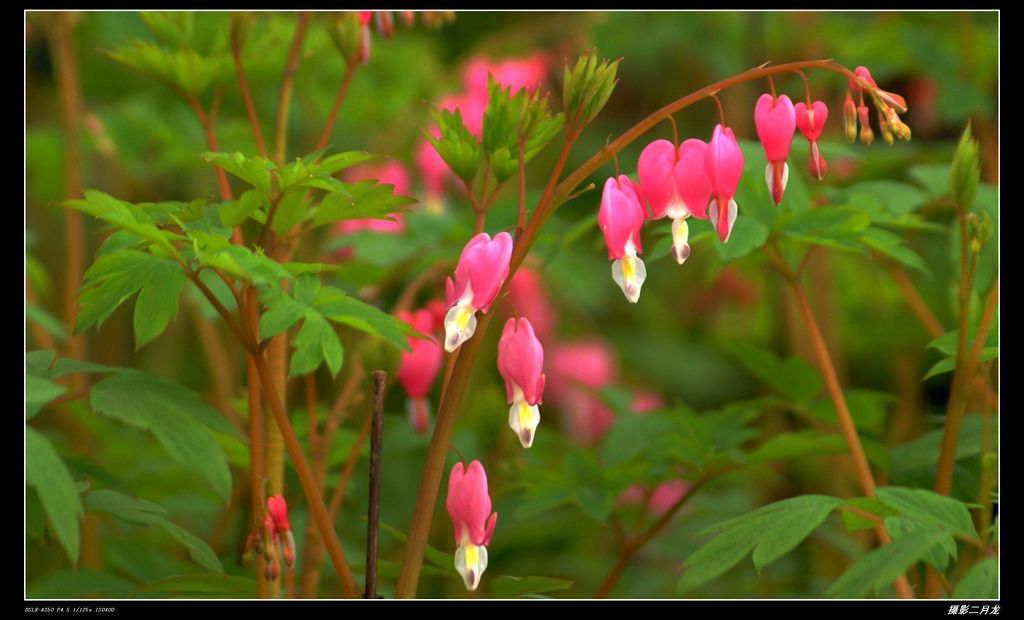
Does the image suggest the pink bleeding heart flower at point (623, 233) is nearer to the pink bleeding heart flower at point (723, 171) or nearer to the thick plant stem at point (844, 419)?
the pink bleeding heart flower at point (723, 171)

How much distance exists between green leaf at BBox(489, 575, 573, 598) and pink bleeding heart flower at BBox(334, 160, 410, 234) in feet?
2.56

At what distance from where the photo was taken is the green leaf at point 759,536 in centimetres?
87

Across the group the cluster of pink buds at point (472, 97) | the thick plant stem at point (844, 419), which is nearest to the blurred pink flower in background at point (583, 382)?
the cluster of pink buds at point (472, 97)

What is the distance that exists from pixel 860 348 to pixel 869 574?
1.67 metres

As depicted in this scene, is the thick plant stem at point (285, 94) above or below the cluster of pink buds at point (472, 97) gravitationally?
above

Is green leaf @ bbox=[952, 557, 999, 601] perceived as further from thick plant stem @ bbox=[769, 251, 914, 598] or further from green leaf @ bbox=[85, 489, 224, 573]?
green leaf @ bbox=[85, 489, 224, 573]

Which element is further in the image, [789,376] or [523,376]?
[789,376]

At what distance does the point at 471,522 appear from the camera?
91 cm

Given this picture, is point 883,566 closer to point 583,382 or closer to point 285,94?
point 285,94

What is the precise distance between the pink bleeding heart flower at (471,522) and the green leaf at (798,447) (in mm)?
A: 460

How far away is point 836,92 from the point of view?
2723mm

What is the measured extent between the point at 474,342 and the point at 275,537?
25cm

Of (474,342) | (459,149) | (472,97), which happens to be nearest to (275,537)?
(474,342)
